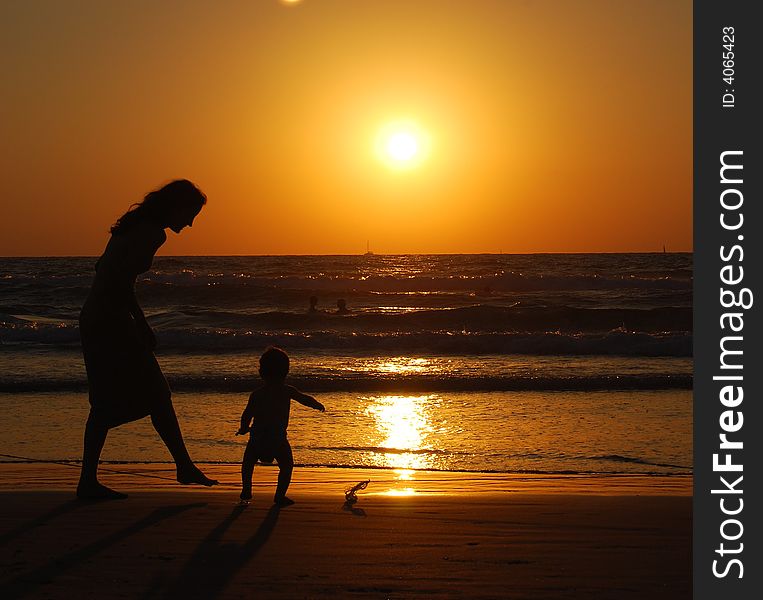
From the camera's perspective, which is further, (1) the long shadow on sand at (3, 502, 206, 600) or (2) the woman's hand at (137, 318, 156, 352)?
(2) the woman's hand at (137, 318, 156, 352)

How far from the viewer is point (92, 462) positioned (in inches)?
200

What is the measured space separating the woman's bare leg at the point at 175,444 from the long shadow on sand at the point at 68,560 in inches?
8.8

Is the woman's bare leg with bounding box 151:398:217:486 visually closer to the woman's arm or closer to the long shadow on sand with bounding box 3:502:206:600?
the long shadow on sand with bounding box 3:502:206:600

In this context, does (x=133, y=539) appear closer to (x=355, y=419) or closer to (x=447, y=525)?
(x=447, y=525)

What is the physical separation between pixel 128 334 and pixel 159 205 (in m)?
0.75

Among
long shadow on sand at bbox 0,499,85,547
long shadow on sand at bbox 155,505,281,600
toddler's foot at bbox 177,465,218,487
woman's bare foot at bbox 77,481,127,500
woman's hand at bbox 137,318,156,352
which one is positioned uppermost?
woman's hand at bbox 137,318,156,352

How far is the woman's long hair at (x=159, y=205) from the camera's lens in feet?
16.4

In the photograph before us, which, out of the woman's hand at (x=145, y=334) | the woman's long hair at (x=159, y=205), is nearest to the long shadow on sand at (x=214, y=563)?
the woman's hand at (x=145, y=334)

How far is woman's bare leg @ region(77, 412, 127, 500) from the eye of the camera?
5.00 meters

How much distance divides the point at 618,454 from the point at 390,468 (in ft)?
6.74

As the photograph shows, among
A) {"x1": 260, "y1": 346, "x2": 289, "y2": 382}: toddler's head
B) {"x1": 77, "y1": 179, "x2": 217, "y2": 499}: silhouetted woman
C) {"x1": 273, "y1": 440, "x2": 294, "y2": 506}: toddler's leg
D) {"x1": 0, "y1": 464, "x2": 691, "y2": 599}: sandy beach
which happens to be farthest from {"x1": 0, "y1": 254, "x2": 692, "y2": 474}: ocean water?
{"x1": 77, "y1": 179, "x2": 217, "y2": 499}: silhouetted woman

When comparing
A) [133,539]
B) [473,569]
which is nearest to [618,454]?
[473,569]

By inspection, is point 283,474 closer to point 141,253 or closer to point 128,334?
point 128,334

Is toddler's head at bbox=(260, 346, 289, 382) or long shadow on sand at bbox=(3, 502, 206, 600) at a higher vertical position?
toddler's head at bbox=(260, 346, 289, 382)
